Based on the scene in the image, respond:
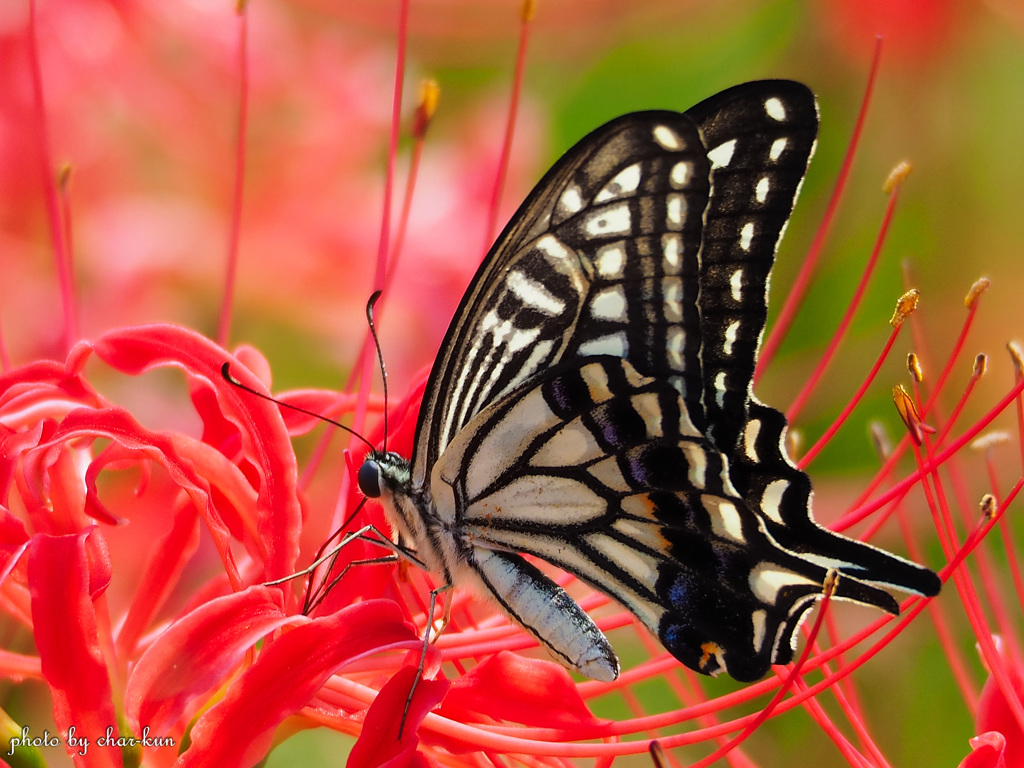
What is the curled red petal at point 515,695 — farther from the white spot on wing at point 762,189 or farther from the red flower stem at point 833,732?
the white spot on wing at point 762,189

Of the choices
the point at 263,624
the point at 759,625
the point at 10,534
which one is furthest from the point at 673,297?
the point at 10,534

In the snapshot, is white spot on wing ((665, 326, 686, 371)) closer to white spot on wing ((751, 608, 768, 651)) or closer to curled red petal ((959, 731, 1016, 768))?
white spot on wing ((751, 608, 768, 651))

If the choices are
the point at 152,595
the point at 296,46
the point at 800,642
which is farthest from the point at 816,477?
the point at 152,595

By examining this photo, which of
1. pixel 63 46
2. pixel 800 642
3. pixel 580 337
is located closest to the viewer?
pixel 580 337

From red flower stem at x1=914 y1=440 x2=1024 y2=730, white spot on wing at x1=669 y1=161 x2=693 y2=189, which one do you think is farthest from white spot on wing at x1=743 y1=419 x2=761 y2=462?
white spot on wing at x1=669 y1=161 x2=693 y2=189

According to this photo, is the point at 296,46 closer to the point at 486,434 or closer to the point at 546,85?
the point at 546,85
